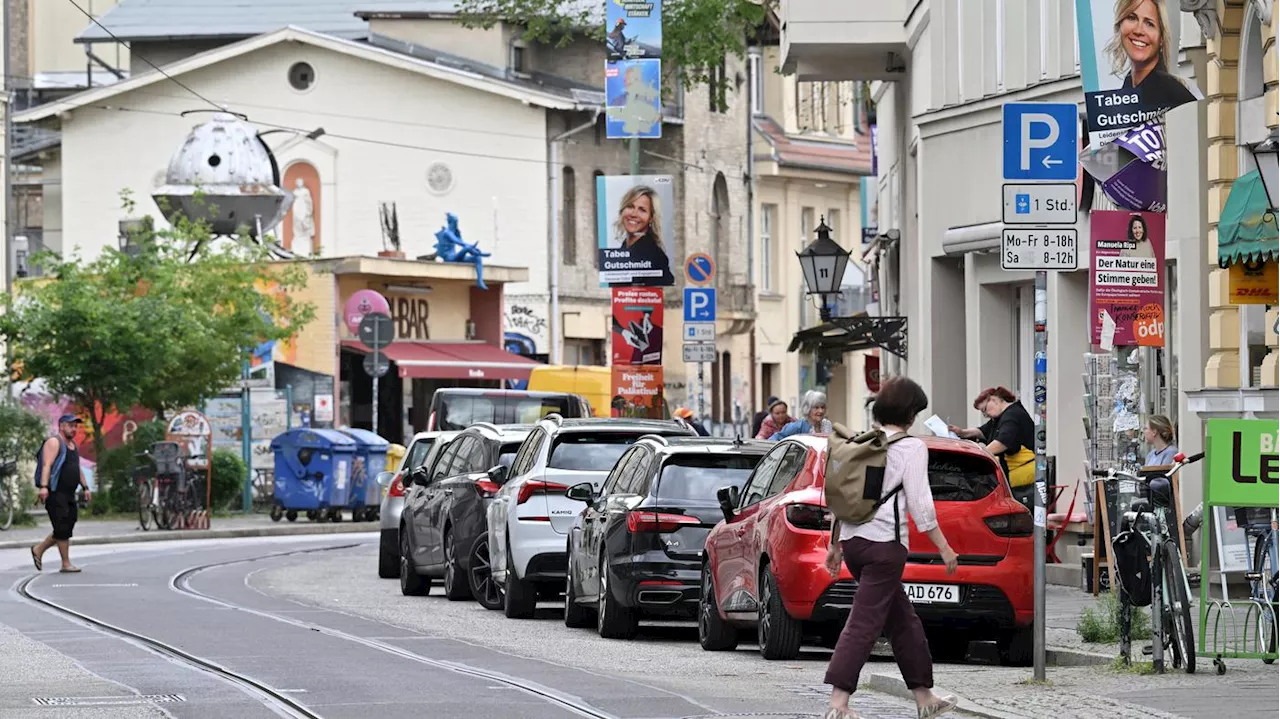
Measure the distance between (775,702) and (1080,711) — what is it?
5.75 feet

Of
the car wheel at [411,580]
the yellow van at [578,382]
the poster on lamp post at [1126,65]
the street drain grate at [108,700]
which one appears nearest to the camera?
the street drain grate at [108,700]

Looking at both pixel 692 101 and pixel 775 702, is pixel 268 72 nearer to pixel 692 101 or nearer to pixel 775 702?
pixel 692 101

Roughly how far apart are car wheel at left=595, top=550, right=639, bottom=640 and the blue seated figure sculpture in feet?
142

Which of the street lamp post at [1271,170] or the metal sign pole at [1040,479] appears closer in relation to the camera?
the metal sign pole at [1040,479]

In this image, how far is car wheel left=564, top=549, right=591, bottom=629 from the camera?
20.3m

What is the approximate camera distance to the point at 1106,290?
18.0 m

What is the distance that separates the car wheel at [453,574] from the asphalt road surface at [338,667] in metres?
0.22

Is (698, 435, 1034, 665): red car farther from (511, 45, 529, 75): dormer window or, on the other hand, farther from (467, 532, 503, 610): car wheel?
(511, 45, 529, 75): dormer window

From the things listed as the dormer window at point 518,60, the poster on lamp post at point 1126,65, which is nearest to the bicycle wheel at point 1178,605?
the poster on lamp post at point 1126,65

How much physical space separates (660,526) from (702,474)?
0.59 m

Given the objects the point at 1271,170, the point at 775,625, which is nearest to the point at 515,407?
the point at 1271,170

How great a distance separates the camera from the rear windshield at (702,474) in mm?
18891

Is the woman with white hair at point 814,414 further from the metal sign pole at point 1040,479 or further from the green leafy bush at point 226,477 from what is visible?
the green leafy bush at point 226,477

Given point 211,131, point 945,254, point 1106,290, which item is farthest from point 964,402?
point 211,131
